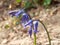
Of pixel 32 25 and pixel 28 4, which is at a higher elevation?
pixel 28 4

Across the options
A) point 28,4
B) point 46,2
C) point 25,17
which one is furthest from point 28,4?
point 25,17

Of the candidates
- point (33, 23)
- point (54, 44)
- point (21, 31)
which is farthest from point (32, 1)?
point (33, 23)

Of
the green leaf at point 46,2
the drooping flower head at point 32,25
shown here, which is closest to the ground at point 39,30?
the green leaf at point 46,2

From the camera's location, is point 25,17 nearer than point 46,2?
Yes

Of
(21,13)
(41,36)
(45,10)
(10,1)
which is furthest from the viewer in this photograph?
(10,1)

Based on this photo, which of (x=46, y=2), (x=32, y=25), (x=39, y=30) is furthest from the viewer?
(x=46, y=2)

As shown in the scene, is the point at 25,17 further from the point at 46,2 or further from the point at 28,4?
the point at 28,4

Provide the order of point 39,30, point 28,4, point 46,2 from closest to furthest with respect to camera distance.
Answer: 1. point 39,30
2. point 46,2
3. point 28,4

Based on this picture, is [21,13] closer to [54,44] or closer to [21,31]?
[54,44]
